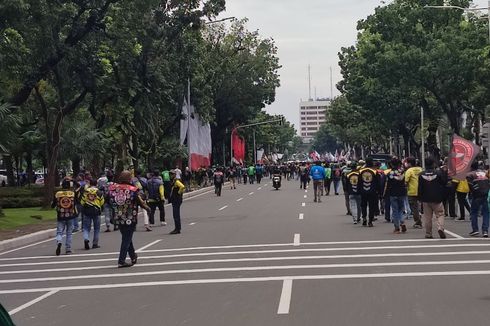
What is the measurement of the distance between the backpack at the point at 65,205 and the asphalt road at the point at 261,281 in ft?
3.22

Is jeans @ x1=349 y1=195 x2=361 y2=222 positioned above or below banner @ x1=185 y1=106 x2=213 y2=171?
below

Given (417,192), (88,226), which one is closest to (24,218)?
(88,226)

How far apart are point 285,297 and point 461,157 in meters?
9.29

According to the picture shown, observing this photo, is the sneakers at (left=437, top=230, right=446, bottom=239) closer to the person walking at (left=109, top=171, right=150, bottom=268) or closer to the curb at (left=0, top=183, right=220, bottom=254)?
the person walking at (left=109, top=171, right=150, bottom=268)

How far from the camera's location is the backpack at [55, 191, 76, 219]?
16141 mm

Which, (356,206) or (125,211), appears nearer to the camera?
(125,211)

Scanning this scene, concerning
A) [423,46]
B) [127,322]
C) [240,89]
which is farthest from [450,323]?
[240,89]

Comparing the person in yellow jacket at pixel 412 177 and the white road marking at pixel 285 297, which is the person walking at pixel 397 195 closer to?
the person in yellow jacket at pixel 412 177

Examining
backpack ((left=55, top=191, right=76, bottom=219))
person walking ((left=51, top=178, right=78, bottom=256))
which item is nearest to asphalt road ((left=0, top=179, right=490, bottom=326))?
person walking ((left=51, top=178, right=78, bottom=256))

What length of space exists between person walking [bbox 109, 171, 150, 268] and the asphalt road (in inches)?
14.3

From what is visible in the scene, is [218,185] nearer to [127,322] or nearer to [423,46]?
[423,46]

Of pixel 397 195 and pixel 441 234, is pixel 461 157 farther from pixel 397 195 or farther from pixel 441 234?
pixel 441 234

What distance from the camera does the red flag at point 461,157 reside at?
17.1m

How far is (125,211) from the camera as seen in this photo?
13.0 m
